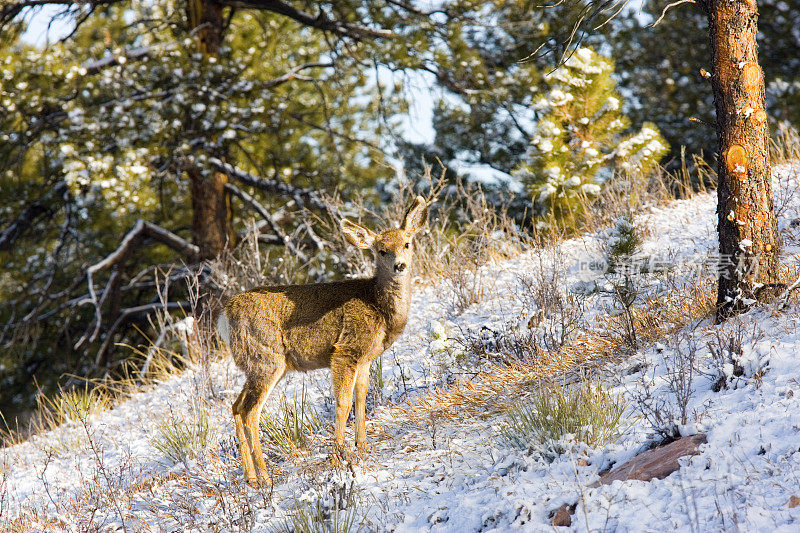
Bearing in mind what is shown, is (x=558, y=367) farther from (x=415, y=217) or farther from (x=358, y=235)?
(x=358, y=235)

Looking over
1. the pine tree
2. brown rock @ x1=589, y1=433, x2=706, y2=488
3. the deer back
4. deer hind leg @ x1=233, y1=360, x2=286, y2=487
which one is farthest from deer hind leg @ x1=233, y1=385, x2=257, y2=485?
the pine tree

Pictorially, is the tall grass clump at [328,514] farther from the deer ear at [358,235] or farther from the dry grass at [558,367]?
the deer ear at [358,235]

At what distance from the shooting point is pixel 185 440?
19.4 feet

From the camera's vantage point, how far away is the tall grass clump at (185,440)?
19.3 ft

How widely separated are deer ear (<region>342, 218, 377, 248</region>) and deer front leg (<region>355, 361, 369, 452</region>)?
96 cm

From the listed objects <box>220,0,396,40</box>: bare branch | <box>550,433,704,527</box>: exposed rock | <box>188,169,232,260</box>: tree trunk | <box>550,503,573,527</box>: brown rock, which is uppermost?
<box>220,0,396,40</box>: bare branch

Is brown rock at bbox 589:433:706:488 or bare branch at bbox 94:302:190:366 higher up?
bare branch at bbox 94:302:190:366

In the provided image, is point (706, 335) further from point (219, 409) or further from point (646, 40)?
point (646, 40)

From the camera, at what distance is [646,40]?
17906mm

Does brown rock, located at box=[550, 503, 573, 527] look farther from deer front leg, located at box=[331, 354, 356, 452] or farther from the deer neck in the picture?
the deer neck

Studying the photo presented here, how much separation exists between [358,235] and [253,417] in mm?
1601

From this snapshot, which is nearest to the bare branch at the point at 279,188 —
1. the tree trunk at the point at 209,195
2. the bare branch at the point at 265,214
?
the bare branch at the point at 265,214

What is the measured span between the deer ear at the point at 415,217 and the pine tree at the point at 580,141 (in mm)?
4596

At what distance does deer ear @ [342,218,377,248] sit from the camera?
217 inches
